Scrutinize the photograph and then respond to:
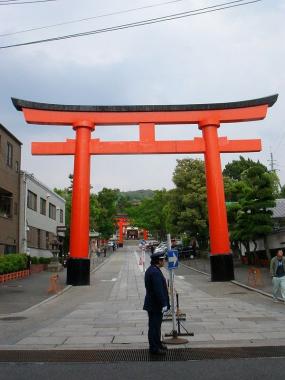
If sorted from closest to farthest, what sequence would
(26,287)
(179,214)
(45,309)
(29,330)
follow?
(29,330) → (45,309) → (26,287) → (179,214)

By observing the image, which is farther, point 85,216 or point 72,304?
point 85,216

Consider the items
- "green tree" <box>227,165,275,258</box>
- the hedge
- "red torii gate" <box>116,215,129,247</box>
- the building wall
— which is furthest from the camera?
"red torii gate" <box>116,215,129,247</box>

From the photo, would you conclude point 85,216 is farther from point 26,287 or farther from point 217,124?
point 217,124

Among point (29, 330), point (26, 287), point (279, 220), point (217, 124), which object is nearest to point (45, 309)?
point (29, 330)

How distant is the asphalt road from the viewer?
6.60 m

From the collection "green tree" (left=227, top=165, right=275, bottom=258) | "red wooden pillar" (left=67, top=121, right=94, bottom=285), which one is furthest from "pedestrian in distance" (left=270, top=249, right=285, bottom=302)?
"green tree" (left=227, top=165, right=275, bottom=258)

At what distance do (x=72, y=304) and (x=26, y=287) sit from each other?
23.4ft

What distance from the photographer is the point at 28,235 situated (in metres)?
36.6

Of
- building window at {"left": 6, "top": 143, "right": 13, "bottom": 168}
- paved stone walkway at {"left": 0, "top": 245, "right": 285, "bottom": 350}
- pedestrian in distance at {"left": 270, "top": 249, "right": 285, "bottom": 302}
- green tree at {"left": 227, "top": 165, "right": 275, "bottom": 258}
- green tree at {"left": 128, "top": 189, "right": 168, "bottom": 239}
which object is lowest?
paved stone walkway at {"left": 0, "top": 245, "right": 285, "bottom": 350}

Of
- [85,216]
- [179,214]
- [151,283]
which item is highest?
[179,214]

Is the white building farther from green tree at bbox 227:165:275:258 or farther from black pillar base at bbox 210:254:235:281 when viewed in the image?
→ black pillar base at bbox 210:254:235:281

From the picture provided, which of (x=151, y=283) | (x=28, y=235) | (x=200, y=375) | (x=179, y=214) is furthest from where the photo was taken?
(x=179, y=214)

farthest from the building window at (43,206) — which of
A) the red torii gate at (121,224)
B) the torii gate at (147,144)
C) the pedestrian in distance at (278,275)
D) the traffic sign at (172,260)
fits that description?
the red torii gate at (121,224)

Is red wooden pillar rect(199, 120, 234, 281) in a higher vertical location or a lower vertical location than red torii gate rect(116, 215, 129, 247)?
lower
